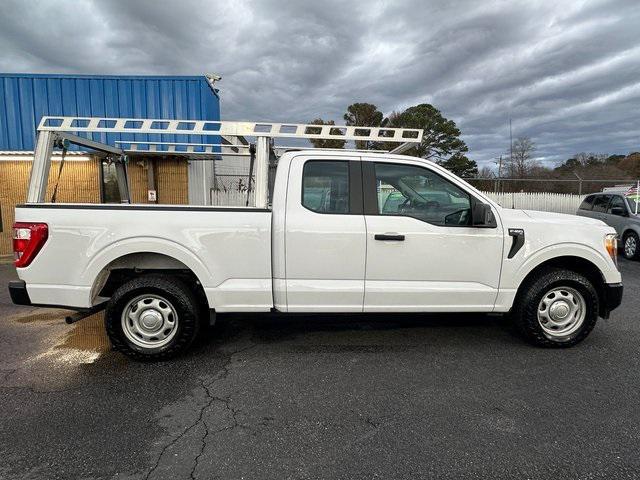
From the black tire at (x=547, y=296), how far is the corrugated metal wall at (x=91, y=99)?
8.07 m

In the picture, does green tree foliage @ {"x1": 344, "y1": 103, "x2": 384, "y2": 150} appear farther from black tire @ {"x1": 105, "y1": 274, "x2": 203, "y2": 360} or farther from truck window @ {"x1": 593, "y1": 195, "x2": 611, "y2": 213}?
black tire @ {"x1": 105, "y1": 274, "x2": 203, "y2": 360}

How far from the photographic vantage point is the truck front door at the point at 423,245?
3.70 metres

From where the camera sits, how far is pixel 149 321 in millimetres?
3736

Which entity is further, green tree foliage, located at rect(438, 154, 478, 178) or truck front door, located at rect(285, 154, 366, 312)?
green tree foliage, located at rect(438, 154, 478, 178)

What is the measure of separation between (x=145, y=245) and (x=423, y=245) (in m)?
2.54

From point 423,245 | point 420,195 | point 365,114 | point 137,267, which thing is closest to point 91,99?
point 137,267

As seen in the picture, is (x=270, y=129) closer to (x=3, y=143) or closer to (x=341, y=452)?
(x=341, y=452)

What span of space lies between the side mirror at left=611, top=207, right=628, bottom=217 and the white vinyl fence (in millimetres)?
6183

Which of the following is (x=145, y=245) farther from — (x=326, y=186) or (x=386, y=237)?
(x=386, y=237)

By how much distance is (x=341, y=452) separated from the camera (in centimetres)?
249

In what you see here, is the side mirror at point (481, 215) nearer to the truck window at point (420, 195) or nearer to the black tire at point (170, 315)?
the truck window at point (420, 195)

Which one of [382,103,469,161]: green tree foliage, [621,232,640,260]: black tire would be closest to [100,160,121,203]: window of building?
[621,232,640,260]: black tire

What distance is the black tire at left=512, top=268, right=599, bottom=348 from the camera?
390cm

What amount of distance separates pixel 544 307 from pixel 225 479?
3.36 meters
